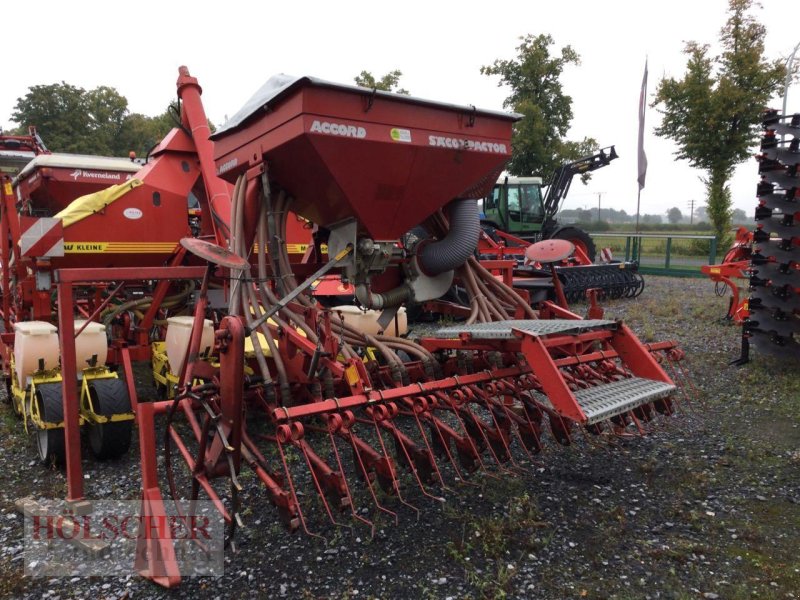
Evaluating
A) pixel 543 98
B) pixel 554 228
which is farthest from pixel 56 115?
pixel 554 228

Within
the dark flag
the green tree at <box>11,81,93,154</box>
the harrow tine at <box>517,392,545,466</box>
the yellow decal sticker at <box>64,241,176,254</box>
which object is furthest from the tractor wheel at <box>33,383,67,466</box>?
the green tree at <box>11,81,93,154</box>

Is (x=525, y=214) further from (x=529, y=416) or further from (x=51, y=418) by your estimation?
(x=51, y=418)

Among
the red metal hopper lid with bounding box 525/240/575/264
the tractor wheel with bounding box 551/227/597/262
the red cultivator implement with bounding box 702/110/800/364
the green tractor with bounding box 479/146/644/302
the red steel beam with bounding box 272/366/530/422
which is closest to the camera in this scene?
the red steel beam with bounding box 272/366/530/422

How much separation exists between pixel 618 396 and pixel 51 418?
374 centimetres

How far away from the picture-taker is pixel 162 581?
2.69 meters

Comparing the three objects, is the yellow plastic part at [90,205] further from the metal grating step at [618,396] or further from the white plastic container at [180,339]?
the metal grating step at [618,396]

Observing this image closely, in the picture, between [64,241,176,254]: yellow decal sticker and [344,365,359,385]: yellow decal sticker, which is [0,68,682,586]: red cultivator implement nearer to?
[344,365,359,385]: yellow decal sticker

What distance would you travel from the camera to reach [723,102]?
1861 cm

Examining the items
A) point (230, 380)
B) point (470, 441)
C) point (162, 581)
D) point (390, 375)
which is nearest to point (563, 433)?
point (470, 441)

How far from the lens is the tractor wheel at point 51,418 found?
410 centimetres

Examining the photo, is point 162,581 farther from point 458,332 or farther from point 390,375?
point 458,332

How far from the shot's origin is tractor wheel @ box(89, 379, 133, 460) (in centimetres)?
418

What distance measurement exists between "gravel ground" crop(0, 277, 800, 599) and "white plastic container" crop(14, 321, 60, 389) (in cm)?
72

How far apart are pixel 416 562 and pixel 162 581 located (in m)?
1.19
